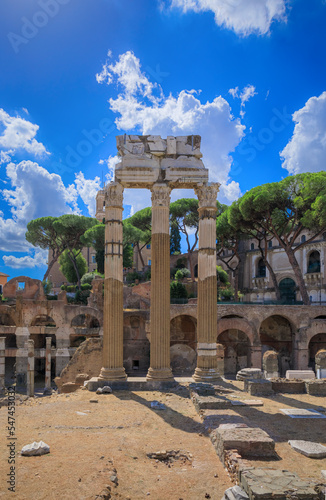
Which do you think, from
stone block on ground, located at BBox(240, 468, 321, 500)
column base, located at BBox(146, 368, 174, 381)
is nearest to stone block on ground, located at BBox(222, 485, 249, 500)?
stone block on ground, located at BBox(240, 468, 321, 500)

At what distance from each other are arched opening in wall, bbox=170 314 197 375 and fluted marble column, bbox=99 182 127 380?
499 inches

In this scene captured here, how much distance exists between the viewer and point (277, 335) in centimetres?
2583

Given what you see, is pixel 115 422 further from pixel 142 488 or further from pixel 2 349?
pixel 2 349

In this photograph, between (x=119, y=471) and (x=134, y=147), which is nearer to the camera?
(x=119, y=471)

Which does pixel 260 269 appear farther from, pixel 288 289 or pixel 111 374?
pixel 111 374

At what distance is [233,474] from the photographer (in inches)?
206

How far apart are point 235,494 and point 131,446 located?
2353mm

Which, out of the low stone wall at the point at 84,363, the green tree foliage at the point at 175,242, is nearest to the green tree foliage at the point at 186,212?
the green tree foliage at the point at 175,242

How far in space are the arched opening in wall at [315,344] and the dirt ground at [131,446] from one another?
1498 centimetres

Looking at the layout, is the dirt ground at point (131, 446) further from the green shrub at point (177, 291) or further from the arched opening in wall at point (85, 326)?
the green shrub at point (177, 291)

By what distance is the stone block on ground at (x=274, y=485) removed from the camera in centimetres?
420

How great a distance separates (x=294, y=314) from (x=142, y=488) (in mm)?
20639

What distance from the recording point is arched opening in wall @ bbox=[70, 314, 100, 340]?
1001 inches

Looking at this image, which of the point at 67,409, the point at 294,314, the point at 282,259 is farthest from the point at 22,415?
the point at 282,259
